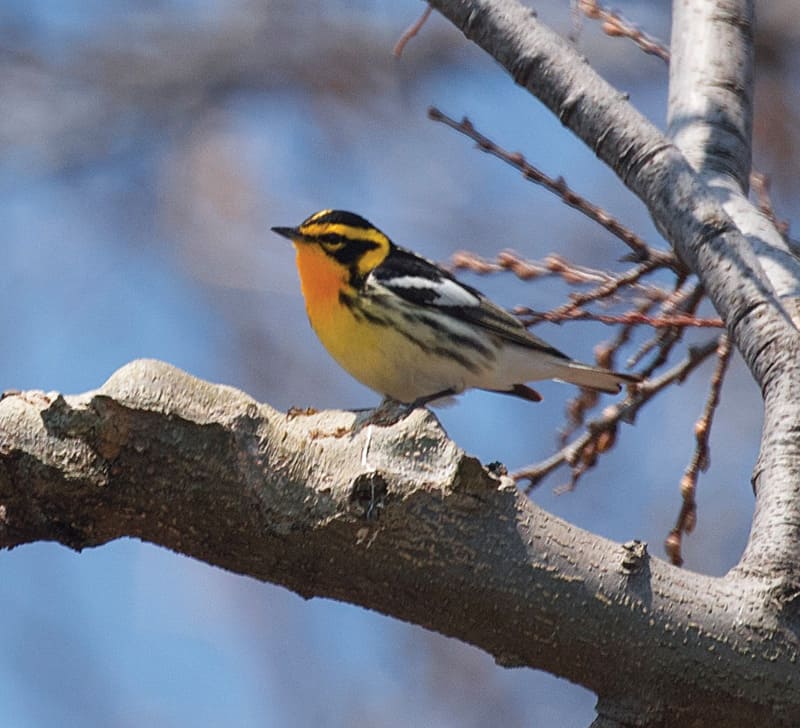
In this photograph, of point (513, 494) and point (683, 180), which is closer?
point (513, 494)

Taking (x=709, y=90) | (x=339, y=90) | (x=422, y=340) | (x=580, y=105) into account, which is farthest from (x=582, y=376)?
(x=339, y=90)

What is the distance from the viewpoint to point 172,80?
802 cm

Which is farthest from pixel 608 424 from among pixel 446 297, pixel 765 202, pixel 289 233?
pixel 289 233

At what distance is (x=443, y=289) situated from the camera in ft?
16.2

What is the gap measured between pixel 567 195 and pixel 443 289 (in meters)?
1.81

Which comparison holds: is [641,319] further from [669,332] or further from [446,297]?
[446,297]

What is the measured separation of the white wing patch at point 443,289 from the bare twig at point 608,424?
1415mm

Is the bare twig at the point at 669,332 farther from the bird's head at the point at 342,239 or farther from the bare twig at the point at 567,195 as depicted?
the bird's head at the point at 342,239

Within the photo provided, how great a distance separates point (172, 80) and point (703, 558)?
437cm

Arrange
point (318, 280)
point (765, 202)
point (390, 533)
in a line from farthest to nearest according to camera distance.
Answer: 1. point (318, 280)
2. point (765, 202)
3. point (390, 533)

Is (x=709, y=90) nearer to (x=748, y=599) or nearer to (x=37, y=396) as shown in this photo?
Answer: (x=748, y=599)

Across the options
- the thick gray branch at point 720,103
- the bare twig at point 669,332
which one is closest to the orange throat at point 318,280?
the bare twig at point 669,332

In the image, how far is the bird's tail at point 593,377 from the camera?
3833 millimetres

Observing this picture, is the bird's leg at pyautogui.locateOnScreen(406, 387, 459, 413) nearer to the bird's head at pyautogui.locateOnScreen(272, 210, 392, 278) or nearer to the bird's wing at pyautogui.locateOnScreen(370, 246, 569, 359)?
the bird's wing at pyautogui.locateOnScreen(370, 246, 569, 359)
